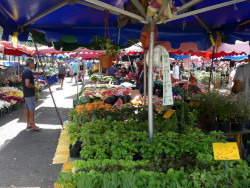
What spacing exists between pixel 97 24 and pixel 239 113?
2866 millimetres

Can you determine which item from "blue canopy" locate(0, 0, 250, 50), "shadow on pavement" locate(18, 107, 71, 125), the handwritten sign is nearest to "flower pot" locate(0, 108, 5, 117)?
"shadow on pavement" locate(18, 107, 71, 125)

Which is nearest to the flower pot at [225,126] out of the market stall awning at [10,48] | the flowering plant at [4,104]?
the flowering plant at [4,104]

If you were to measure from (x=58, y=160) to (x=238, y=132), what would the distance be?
9.26 ft

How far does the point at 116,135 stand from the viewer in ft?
8.61

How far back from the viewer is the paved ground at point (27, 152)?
401 centimetres

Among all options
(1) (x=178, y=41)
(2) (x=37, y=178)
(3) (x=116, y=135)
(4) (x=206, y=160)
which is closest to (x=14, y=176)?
(2) (x=37, y=178)

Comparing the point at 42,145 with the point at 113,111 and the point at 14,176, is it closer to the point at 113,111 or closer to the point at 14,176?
the point at 14,176

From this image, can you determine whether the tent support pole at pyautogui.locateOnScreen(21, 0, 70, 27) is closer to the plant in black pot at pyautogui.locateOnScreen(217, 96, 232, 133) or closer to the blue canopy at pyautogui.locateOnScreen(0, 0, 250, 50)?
the blue canopy at pyautogui.locateOnScreen(0, 0, 250, 50)

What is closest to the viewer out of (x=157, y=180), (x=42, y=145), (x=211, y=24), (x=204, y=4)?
(x=157, y=180)

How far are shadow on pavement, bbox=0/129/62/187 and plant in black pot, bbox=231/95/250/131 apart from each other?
10.3 ft

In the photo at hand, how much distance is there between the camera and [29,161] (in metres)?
4.71

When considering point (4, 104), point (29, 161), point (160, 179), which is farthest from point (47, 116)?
point (160, 179)

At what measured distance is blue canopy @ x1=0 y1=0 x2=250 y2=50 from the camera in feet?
11.5

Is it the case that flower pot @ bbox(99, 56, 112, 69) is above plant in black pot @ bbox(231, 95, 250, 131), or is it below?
above
